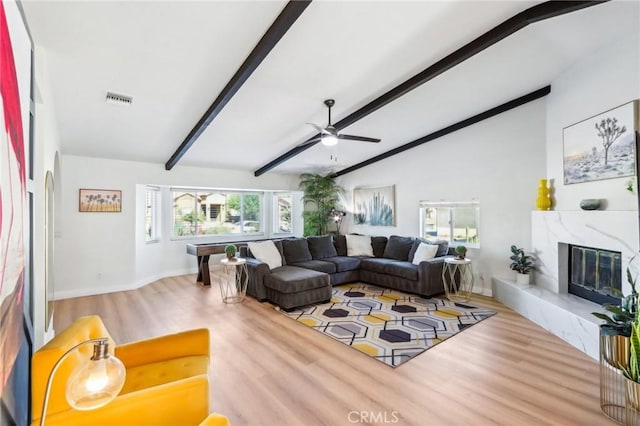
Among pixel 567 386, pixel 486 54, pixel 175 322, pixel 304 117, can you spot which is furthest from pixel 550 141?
pixel 175 322

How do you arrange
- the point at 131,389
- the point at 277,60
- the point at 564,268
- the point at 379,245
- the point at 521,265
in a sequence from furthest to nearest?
the point at 379,245 → the point at 521,265 → the point at 564,268 → the point at 277,60 → the point at 131,389

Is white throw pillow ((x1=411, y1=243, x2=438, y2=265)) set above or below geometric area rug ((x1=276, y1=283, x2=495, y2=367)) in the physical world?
above

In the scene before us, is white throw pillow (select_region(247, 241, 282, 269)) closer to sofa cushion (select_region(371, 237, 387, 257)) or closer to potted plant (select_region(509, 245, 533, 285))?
sofa cushion (select_region(371, 237, 387, 257))

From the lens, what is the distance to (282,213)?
8.38m

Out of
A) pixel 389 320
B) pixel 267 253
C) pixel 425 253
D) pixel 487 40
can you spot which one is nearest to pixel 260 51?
pixel 487 40

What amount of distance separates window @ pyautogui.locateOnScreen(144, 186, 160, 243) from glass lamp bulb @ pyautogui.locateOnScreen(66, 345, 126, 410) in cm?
584

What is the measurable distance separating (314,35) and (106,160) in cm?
452

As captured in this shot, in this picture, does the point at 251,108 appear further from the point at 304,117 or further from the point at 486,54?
the point at 486,54

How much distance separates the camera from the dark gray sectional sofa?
429 cm

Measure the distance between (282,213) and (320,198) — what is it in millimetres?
1250

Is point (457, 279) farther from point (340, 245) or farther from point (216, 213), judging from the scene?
point (216, 213)

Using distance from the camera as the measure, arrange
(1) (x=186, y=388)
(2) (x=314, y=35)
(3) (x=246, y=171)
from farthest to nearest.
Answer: (3) (x=246, y=171) → (2) (x=314, y=35) → (1) (x=186, y=388)

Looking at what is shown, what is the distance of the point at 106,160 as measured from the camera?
207 inches

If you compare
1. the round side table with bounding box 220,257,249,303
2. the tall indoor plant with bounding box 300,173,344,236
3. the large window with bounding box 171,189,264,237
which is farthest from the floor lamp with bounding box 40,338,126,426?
the tall indoor plant with bounding box 300,173,344,236
